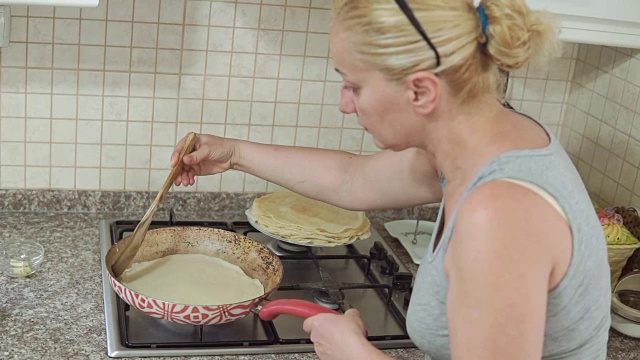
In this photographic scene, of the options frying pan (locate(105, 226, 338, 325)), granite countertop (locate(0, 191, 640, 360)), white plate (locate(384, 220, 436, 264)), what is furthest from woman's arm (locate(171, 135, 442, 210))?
white plate (locate(384, 220, 436, 264))

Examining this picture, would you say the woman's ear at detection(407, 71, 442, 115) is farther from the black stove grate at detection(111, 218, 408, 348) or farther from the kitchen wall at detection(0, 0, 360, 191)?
the kitchen wall at detection(0, 0, 360, 191)

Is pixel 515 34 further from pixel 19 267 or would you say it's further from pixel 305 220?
pixel 19 267

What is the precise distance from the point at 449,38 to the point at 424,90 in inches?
2.8

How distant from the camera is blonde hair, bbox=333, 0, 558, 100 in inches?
42.9

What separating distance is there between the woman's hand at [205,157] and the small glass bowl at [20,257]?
35 cm

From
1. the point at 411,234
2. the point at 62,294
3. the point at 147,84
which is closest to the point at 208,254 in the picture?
the point at 62,294

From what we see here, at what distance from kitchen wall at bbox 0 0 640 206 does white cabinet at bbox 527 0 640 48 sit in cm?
17

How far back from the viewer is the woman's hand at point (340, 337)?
1286 mm

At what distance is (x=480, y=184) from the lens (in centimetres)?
112

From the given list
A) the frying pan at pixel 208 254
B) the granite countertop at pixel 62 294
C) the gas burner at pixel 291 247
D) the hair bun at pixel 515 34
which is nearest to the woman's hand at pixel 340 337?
the frying pan at pixel 208 254

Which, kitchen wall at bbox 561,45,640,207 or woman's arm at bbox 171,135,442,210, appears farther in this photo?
kitchen wall at bbox 561,45,640,207

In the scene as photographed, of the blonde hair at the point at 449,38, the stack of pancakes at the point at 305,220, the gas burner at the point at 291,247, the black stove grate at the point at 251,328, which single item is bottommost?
the black stove grate at the point at 251,328

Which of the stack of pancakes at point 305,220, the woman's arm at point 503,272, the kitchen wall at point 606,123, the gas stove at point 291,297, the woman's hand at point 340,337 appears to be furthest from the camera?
the kitchen wall at point 606,123

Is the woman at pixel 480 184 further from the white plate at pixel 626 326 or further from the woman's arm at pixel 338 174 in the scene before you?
the white plate at pixel 626 326
